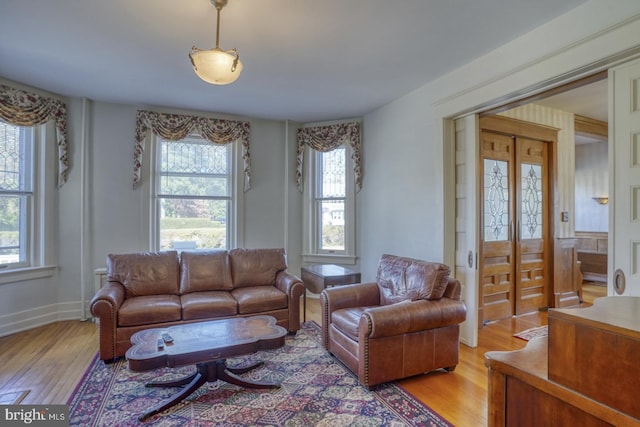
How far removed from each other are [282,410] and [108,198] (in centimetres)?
346

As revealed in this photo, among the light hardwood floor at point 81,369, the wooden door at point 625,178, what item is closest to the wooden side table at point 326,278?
the light hardwood floor at point 81,369

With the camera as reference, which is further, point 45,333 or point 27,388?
point 45,333

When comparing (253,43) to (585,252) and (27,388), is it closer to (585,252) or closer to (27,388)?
(27,388)

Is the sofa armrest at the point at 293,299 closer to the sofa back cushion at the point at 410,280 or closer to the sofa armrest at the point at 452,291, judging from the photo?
the sofa back cushion at the point at 410,280

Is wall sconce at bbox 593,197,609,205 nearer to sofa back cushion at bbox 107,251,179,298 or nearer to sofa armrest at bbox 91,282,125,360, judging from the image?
sofa back cushion at bbox 107,251,179,298

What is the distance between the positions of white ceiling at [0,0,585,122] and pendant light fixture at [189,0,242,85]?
0.36 m

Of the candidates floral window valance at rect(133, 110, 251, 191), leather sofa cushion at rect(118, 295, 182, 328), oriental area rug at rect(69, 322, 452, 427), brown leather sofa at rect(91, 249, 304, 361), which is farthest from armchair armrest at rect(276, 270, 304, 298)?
floral window valance at rect(133, 110, 251, 191)

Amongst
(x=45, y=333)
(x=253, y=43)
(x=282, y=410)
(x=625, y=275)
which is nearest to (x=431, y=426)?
(x=282, y=410)

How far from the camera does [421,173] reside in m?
3.61

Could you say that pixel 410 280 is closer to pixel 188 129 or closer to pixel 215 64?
pixel 215 64

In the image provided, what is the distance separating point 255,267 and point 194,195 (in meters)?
1.47

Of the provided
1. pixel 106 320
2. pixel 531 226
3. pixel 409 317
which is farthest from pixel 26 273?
pixel 531 226

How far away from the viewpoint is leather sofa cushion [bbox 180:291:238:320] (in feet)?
10.2

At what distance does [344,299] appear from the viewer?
3.03 meters
